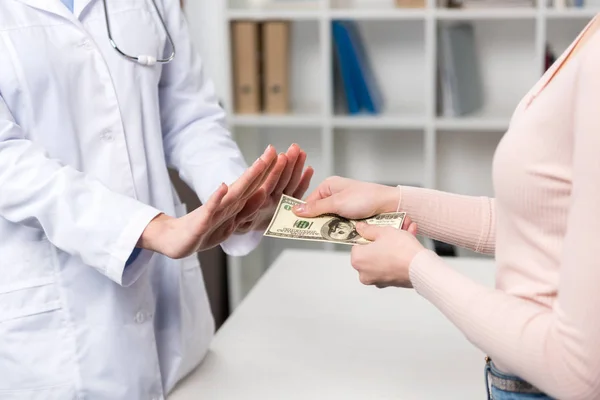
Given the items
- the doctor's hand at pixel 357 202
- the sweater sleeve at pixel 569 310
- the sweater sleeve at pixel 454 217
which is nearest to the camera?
the sweater sleeve at pixel 569 310

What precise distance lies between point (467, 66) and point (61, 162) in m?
2.26

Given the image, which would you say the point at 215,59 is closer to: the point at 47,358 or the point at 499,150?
the point at 47,358

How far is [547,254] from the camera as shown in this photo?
0.91 metres

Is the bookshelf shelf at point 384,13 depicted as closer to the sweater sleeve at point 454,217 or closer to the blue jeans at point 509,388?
the sweater sleeve at point 454,217

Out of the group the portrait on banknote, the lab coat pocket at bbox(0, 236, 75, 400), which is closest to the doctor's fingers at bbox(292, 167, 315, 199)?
the portrait on banknote

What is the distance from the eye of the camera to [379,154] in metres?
3.50

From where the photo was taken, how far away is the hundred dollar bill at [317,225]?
48.7 inches

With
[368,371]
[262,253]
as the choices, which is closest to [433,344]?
[368,371]

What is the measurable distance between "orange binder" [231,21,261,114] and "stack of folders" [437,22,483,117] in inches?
29.4

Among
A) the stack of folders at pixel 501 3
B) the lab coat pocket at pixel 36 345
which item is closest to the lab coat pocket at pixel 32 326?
the lab coat pocket at pixel 36 345

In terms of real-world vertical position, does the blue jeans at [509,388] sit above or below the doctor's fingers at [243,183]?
below

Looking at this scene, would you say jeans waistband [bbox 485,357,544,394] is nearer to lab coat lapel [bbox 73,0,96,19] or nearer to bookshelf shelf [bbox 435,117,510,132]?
lab coat lapel [bbox 73,0,96,19]

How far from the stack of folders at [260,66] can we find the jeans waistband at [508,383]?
2.33 meters

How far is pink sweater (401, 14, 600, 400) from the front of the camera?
2.67 feet
